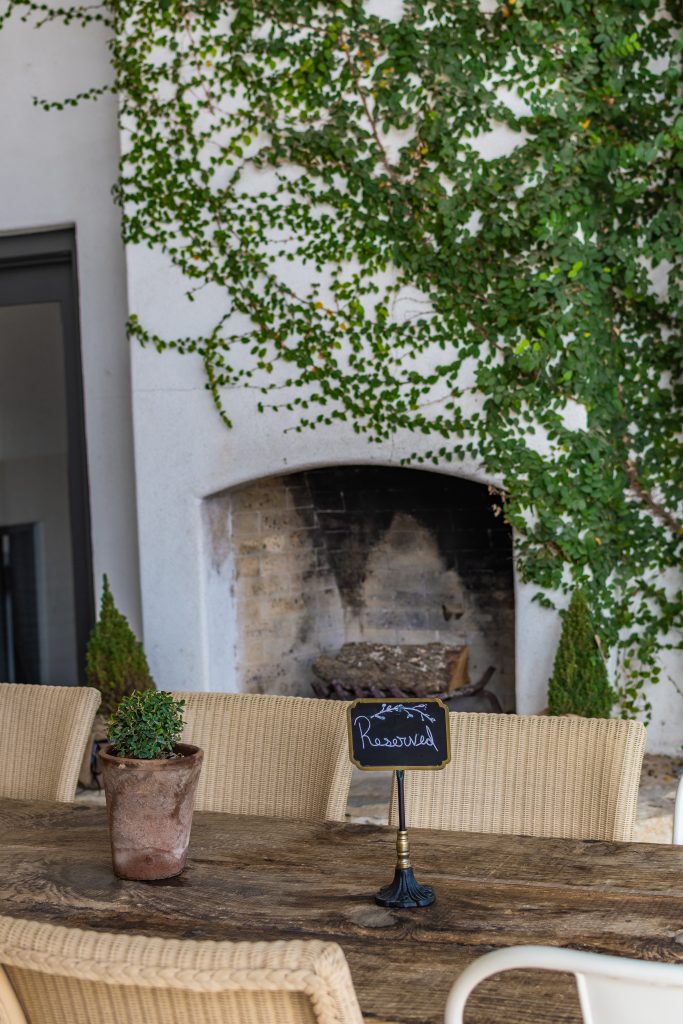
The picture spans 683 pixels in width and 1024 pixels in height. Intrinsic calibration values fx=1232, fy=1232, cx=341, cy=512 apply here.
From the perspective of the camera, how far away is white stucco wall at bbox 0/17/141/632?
17.3 ft

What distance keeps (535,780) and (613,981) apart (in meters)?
1.13

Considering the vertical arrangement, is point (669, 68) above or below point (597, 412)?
above

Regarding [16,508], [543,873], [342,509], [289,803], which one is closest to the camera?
[543,873]

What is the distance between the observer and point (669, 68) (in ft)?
13.9

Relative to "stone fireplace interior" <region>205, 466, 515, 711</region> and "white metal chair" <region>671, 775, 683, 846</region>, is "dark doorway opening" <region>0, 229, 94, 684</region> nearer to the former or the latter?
"stone fireplace interior" <region>205, 466, 515, 711</region>

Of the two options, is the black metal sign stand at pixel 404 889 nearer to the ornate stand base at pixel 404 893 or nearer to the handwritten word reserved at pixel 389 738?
the ornate stand base at pixel 404 893

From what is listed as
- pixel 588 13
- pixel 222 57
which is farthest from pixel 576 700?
pixel 222 57

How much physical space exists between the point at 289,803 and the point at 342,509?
9.56 feet

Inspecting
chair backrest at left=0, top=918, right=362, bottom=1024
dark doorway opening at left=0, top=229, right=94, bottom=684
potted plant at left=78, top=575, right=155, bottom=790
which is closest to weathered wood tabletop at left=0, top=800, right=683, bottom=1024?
chair backrest at left=0, top=918, right=362, bottom=1024

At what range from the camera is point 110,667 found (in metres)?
4.74

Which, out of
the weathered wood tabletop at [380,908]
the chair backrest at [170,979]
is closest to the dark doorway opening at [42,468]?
the weathered wood tabletop at [380,908]

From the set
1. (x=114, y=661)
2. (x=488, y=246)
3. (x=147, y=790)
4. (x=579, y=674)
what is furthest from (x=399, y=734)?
(x=114, y=661)

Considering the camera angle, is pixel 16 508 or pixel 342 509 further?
pixel 16 508

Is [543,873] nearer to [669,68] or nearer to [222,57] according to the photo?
[669,68]
